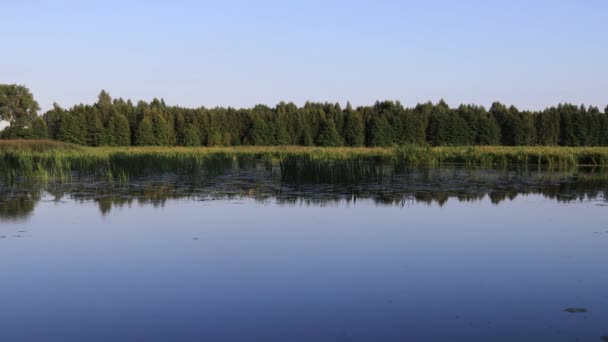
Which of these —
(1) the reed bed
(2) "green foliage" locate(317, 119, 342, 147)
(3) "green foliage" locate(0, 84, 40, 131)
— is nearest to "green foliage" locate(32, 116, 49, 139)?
(3) "green foliage" locate(0, 84, 40, 131)

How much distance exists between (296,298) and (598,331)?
6.80 ft

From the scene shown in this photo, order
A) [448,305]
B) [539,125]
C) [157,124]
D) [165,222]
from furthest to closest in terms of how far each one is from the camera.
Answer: [539,125] → [157,124] → [165,222] → [448,305]

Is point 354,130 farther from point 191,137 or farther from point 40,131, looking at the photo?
point 40,131

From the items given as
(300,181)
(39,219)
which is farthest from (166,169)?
(39,219)

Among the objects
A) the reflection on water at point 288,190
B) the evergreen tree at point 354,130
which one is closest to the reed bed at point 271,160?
the reflection on water at point 288,190

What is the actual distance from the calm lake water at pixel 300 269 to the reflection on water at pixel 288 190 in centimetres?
26

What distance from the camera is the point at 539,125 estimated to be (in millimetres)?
55688

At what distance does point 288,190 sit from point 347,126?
141ft

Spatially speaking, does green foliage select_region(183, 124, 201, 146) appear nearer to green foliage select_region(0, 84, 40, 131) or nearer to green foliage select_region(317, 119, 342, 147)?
green foliage select_region(317, 119, 342, 147)

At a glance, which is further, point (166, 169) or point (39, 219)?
point (166, 169)

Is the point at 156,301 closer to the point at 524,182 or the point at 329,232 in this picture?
the point at 329,232

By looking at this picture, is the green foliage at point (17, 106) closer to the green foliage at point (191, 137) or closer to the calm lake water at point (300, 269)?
the green foliage at point (191, 137)

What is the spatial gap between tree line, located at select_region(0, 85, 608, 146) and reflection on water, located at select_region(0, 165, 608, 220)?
37.0m

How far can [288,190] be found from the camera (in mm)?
12695
